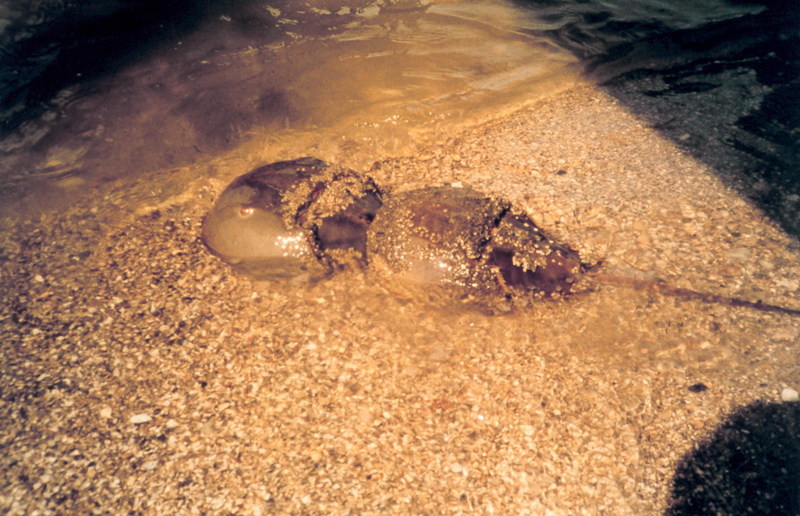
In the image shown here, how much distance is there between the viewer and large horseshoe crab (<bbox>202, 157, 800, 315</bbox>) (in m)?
2.39

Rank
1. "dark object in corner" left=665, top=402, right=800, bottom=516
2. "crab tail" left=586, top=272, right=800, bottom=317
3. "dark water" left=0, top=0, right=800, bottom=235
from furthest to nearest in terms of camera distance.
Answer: "dark water" left=0, top=0, right=800, bottom=235
"crab tail" left=586, top=272, right=800, bottom=317
"dark object in corner" left=665, top=402, right=800, bottom=516

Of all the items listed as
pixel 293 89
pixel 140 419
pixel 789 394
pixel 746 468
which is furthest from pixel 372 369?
pixel 293 89

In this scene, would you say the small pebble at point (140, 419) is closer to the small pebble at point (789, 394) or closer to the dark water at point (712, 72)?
the small pebble at point (789, 394)

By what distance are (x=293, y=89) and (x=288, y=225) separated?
1712mm

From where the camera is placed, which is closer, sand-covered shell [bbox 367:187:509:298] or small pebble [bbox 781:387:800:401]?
small pebble [bbox 781:387:800:401]

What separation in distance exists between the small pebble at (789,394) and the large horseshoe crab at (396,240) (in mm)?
447

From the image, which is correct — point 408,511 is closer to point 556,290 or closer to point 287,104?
point 556,290

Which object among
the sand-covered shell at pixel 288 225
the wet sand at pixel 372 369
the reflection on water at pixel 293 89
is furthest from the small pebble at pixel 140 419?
the reflection on water at pixel 293 89

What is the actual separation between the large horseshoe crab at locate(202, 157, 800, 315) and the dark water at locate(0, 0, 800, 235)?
2.73ft

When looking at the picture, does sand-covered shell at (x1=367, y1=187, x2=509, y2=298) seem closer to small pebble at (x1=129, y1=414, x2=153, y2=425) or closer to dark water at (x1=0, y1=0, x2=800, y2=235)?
dark water at (x1=0, y1=0, x2=800, y2=235)

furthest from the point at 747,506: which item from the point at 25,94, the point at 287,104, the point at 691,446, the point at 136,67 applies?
the point at 25,94

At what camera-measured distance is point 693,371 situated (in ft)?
7.05

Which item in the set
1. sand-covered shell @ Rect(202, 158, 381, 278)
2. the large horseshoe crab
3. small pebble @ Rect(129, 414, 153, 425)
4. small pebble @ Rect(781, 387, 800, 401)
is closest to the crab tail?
the large horseshoe crab

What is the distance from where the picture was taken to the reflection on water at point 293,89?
3420mm
